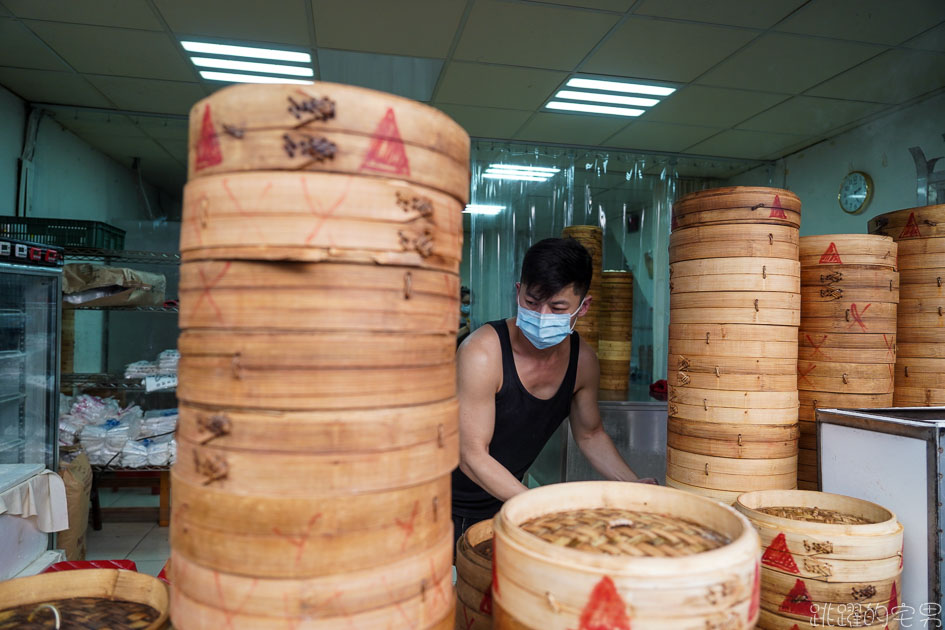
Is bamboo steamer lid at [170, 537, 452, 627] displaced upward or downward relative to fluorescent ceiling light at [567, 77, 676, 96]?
downward

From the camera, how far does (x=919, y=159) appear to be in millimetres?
4406

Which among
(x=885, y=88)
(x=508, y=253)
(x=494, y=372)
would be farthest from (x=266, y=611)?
(x=885, y=88)

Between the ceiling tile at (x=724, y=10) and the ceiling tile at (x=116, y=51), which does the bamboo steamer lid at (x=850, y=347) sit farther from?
the ceiling tile at (x=116, y=51)

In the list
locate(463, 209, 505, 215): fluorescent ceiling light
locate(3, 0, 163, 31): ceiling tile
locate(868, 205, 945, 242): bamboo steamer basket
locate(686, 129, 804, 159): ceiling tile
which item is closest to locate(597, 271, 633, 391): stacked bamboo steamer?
locate(463, 209, 505, 215): fluorescent ceiling light

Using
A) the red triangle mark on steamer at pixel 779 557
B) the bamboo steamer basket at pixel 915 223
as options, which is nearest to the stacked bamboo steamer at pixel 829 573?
the red triangle mark on steamer at pixel 779 557

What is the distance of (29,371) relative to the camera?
10.2 feet

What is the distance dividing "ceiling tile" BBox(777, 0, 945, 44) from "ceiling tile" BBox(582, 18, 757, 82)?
1.01ft

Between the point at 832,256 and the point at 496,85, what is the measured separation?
295 centimetres

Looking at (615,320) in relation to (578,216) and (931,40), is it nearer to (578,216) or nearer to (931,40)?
(578,216)

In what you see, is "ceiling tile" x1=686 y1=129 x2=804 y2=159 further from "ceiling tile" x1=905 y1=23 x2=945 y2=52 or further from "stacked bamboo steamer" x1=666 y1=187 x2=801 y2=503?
"stacked bamboo steamer" x1=666 y1=187 x2=801 y2=503

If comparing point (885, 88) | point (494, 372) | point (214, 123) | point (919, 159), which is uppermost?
point (885, 88)

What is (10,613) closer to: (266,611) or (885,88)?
(266,611)

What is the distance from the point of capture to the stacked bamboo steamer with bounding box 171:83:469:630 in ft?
2.69

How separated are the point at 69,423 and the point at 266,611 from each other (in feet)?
14.1
